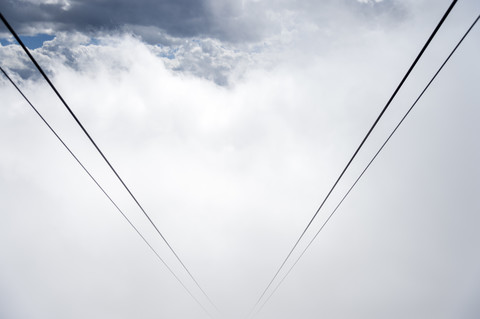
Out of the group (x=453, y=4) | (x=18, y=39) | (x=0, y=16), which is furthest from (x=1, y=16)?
(x=453, y=4)

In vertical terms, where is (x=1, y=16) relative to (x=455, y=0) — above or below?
below

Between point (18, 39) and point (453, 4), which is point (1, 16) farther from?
point (453, 4)

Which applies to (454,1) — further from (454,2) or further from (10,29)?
(10,29)

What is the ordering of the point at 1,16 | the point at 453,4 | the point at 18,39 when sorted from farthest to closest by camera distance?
the point at 18,39
the point at 1,16
the point at 453,4

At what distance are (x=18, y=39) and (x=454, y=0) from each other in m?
8.18

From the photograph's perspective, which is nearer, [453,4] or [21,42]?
[453,4]

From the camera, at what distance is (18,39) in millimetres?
5191

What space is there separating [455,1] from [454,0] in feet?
0.58

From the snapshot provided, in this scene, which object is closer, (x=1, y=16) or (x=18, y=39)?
(x=1, y=16)

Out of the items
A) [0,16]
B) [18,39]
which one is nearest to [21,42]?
[18,39]

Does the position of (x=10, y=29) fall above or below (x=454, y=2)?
below

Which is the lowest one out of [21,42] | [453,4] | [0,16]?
[21,42]

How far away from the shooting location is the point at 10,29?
511 cm

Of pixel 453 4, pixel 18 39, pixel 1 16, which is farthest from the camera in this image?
pixel 18 39
